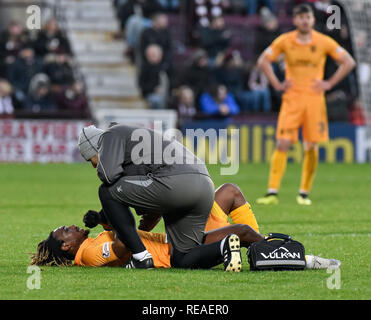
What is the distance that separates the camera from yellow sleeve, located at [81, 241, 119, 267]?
7.14 meters

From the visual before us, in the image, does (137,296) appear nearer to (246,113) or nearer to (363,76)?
(246,113)

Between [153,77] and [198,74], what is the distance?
106 cm

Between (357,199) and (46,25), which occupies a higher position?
(46,25)

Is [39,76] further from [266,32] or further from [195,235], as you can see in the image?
[195,235]

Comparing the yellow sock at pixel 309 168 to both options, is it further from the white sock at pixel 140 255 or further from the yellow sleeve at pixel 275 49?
the white sock at pixel 140 255

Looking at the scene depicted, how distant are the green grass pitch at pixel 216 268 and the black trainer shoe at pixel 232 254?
3.4 inches

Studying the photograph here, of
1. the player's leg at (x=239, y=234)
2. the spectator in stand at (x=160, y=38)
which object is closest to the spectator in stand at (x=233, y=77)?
the spectator in stand at (x=160, y=38)

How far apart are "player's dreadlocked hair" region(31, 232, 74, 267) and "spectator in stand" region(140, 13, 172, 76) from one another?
14932mm

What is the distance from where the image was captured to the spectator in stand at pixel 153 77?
2175 centimetres

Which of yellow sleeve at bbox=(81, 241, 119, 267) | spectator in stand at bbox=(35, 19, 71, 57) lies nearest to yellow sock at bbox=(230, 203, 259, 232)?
yellow sleeve at bbox=(81, 241, 119, 267)

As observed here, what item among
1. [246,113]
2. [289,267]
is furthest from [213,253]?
[246,113]

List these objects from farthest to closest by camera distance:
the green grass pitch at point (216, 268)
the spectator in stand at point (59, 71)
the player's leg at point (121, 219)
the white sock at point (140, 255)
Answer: the spectator in stand at point (59, 71) < the white sock at point (140, 255) < the player's leg at point (121, 219) < the green grass pitch at point (216, 268)

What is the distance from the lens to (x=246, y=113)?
20859 millimetres
